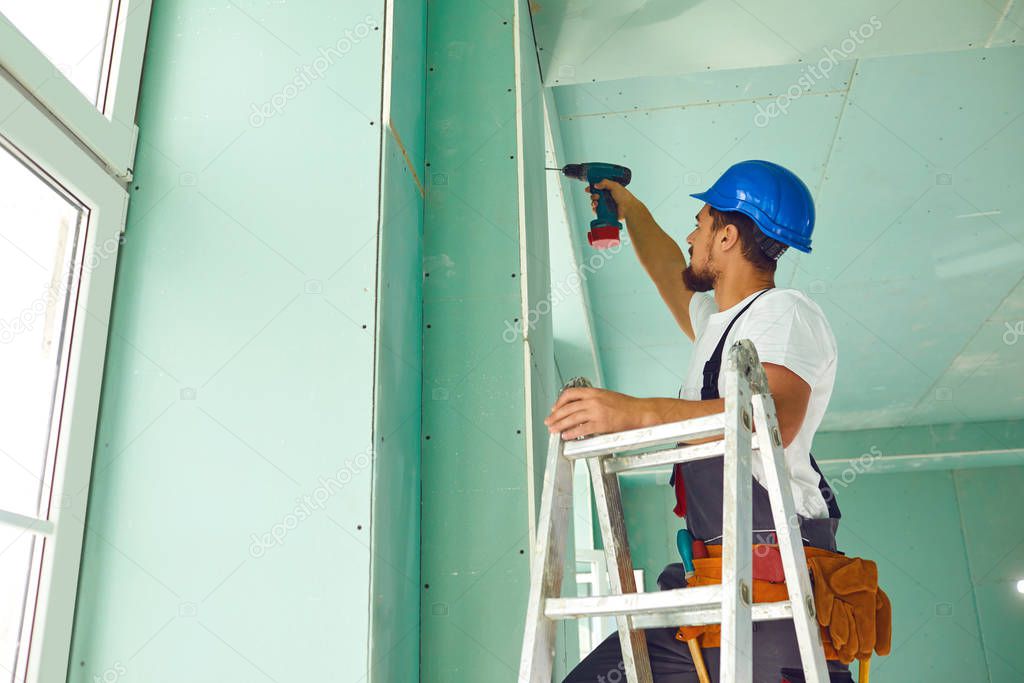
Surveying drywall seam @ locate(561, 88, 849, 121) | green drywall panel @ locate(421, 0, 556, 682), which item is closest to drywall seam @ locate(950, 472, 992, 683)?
drywall seam @ locate(561, 88, 849, 121)

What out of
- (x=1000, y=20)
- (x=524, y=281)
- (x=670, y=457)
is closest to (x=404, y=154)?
(x=524, y=281)

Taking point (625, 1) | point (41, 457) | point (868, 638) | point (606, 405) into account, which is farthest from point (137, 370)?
point (625, 1)

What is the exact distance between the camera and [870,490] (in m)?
8.27

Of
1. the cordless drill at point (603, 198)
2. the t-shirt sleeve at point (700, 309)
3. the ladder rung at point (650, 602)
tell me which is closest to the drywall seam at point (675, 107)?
the cordless drill at point (603, 198)

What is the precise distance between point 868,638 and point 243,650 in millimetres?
1030

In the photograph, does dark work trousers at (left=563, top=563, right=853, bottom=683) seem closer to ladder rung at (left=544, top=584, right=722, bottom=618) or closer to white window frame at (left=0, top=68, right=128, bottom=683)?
ladder rung at (left=544, top=584, right=722, bottom=618)

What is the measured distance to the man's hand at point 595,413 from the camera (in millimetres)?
1321

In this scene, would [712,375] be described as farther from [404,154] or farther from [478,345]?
[404,154]

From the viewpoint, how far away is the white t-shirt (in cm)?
140

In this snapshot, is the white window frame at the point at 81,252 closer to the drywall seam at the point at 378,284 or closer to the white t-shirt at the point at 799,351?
the drywall seam at the point at 378,284

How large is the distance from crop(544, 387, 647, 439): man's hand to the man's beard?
52cm

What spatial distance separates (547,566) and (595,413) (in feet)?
0.83

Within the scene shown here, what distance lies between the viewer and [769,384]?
4.50 feet

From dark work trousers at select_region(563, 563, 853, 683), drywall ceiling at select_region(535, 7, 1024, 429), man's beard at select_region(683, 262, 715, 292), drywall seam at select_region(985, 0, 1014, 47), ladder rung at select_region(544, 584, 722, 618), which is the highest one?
drywall ceiling at select_region(535, 7, 1024, 429)
